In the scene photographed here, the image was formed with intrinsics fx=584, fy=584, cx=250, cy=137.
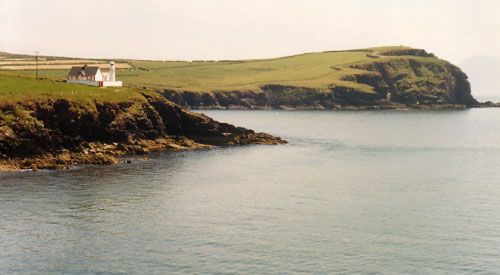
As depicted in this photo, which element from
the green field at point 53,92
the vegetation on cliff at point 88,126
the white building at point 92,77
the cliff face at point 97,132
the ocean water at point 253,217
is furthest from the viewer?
the white building at point 92,77

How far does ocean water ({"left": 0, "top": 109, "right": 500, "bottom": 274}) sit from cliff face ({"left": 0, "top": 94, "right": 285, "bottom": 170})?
7776 millimetres

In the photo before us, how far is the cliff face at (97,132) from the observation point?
92.1 m

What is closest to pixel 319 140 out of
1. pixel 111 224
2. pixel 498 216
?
pixel 498 216

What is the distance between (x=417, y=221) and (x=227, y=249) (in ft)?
73.4

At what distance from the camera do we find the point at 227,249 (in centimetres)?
5069

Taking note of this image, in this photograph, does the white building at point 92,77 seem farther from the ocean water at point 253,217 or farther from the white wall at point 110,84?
the ocean water at point 253,217

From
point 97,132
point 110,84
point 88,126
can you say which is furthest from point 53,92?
point 110,84

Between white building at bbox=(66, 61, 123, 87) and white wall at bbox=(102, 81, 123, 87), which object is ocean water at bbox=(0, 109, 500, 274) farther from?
white building at bbox=(66, 61, 123, 87)

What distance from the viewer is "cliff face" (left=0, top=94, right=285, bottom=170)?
92.1 meters

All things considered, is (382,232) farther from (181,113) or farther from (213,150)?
(181,113)

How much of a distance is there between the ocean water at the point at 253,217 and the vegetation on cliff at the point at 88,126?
8.42 metres

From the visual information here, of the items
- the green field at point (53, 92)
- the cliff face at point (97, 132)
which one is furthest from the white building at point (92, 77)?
the cliff face at point (97, 132)

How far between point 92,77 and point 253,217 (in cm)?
8815

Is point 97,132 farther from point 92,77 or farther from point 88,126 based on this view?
point 92,77
